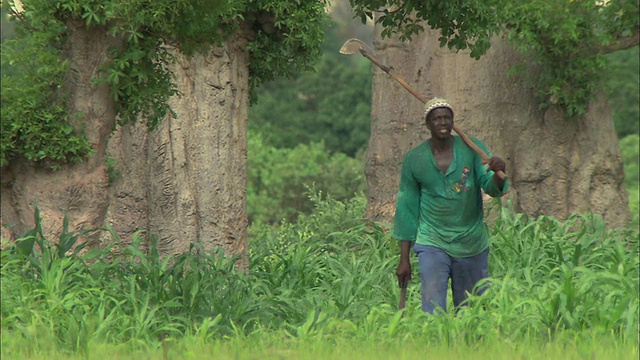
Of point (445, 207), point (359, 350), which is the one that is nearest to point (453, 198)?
point (445, 207)

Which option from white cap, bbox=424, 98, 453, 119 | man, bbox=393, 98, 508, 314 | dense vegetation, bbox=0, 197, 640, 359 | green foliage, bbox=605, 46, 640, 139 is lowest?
dense vegetation, bbox=0, 197, 640, 359

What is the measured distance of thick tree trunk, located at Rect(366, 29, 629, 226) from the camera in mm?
15719

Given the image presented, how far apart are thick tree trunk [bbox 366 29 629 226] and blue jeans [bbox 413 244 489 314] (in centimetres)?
641

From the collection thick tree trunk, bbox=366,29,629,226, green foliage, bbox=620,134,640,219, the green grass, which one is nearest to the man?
the green grass

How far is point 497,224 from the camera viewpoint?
1319 cm

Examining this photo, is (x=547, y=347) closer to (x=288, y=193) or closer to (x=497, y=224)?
(x=497, y=224)

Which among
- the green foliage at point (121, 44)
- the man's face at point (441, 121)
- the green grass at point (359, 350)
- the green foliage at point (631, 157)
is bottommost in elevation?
the green grass at point (359, 350)

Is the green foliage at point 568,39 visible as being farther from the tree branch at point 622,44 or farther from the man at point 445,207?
the man at point 445,207

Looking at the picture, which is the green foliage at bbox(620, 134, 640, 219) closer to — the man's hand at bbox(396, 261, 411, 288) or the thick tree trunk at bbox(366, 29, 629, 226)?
the thick tree trunk at bbox(366, 29, 629, 226)

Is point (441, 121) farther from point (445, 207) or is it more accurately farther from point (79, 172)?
point (79, 172)

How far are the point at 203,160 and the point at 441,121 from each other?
3842 millimetres

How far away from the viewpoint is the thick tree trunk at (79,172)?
31.7 feet

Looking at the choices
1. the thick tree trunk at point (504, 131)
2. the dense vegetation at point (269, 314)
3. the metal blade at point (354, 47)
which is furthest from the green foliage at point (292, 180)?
the dense vegetation at point (269, 314)

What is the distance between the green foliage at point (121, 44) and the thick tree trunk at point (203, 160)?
86 cm
